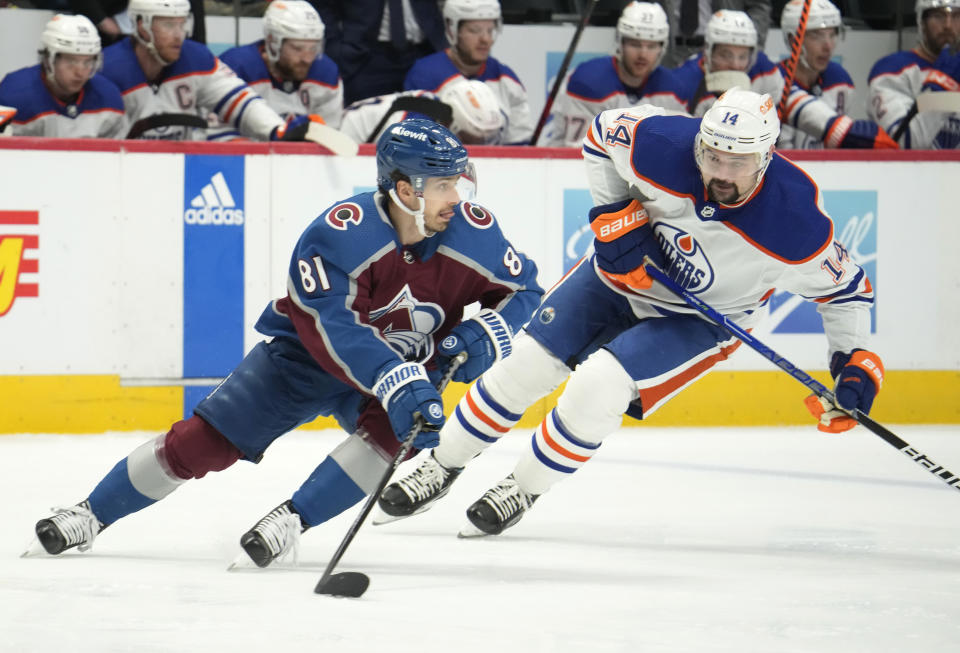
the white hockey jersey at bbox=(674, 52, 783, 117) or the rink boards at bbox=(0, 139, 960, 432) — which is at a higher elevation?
the white hockey jersey at bbox=(674, 52, 783, 117)

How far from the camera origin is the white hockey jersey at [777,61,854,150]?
6.07 metres

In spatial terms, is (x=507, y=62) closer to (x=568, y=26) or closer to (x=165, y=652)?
(x=568, y=26)

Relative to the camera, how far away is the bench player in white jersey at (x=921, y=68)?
252 inches

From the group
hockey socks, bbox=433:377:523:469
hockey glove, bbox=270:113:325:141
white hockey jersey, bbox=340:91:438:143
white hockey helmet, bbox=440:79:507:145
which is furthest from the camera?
white hockey jersey, bbox=340:91:438:143

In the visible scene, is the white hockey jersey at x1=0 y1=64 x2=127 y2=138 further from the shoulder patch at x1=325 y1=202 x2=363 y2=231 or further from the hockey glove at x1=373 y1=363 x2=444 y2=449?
the hockey glove at x1=373 y1=363 x2=444 y2=449

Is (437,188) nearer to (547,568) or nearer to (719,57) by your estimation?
(547,568)

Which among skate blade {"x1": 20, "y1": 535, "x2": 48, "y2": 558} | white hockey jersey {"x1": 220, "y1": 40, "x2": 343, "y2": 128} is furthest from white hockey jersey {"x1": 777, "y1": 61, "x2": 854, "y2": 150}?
skate blade {"x1": 20, "y1": 535, "x2": 48, "y2": 558}

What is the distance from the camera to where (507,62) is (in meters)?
A: 6.76

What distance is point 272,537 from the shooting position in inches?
110

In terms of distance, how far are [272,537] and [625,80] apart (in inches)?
151

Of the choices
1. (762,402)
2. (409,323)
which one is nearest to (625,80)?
(762,402)

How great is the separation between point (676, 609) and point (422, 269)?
94 cm

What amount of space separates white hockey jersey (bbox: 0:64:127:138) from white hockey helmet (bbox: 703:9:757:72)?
2693 millimetres

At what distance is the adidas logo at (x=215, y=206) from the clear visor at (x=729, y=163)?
240 cm
